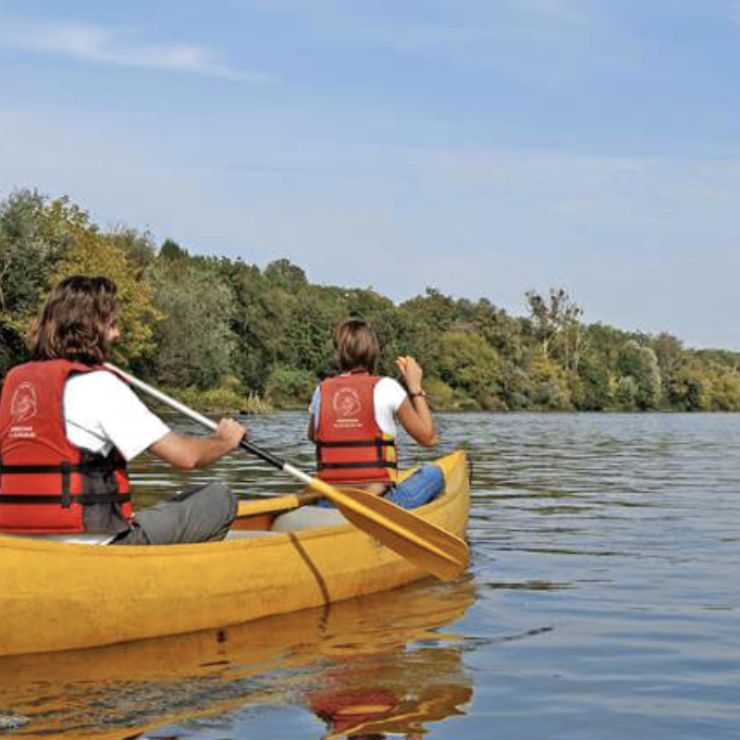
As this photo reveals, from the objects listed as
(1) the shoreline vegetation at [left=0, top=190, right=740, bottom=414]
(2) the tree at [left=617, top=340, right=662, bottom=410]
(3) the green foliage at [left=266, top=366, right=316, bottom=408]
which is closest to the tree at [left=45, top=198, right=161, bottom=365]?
(1) the shoreline vegetation at [left=0, top=190, right=740, bottom=414]

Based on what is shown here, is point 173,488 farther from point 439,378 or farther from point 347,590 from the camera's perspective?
point 439,378

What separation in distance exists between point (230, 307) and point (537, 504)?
4282 centimetres

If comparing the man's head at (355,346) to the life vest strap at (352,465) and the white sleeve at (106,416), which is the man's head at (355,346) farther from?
the white sleeve at (106,416)

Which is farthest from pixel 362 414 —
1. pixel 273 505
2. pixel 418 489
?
pixel 273 505

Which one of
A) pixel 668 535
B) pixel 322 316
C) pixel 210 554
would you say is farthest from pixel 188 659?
pixel 322 316

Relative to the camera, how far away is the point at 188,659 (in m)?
5.16

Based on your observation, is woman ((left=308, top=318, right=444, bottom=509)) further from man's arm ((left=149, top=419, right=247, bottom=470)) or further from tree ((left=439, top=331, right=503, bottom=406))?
tree ((left=439, top=331, right=503, bottom=406))

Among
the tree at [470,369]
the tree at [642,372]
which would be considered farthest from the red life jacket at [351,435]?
the tree at [642,372]

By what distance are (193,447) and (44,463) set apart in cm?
61

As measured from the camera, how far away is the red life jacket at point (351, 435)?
23.3 ft

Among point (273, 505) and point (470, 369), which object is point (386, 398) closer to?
point (273, 505)

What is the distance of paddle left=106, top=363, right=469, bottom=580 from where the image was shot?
6.26m

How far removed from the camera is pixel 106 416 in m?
4.86

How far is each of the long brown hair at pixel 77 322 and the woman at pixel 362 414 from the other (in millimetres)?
2280
